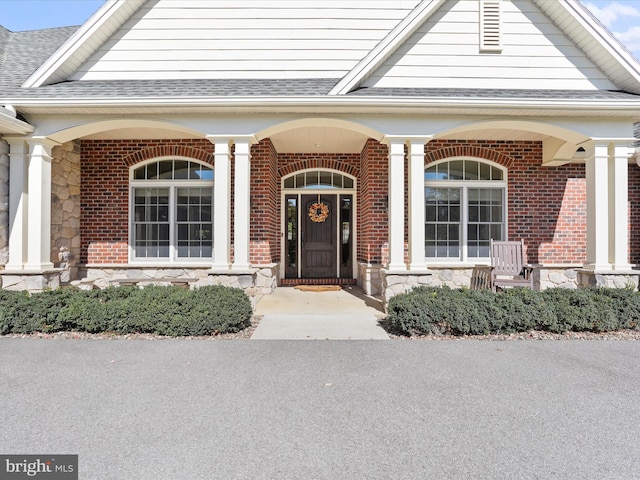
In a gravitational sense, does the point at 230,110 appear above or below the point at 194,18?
below

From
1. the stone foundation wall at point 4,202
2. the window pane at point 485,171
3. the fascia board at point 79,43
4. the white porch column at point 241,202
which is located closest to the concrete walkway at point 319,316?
the white porch column at point 241,202

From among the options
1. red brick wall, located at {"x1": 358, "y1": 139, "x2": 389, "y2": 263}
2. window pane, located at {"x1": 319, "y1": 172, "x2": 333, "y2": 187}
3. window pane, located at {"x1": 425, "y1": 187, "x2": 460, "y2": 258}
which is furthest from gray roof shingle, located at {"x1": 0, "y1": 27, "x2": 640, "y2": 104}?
window pane, located at {"x1": 319, "y1": 172, "x2": 333, "y2": 187}

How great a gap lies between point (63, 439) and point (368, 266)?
6011 mm

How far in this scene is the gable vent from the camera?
6.40 metres

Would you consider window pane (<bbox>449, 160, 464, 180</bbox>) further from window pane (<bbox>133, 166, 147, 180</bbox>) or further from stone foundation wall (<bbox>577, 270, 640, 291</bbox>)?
window pane (<bbox>133, 166, 147, 180</bbox>)

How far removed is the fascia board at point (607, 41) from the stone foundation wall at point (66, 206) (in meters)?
9.40

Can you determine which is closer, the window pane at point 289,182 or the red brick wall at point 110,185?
the red brick wall at point 110,185

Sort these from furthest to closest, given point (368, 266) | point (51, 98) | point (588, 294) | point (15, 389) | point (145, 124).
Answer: point (368, 266)
point (145, 124)
point (51, 98)
point (588, 294)
point (15, 389)

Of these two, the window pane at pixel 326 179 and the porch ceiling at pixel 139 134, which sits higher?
the porch ceiling at pixel 139 134

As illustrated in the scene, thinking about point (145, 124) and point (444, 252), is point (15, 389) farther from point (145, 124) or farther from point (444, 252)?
point (444, 252)

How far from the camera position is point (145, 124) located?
19.9 feet

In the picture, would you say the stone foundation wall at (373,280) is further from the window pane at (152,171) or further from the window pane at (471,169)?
the window pane at (152,171)

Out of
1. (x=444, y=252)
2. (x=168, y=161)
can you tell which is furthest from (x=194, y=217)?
(x=444, y=252)

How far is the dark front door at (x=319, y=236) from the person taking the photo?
9.02 meters
